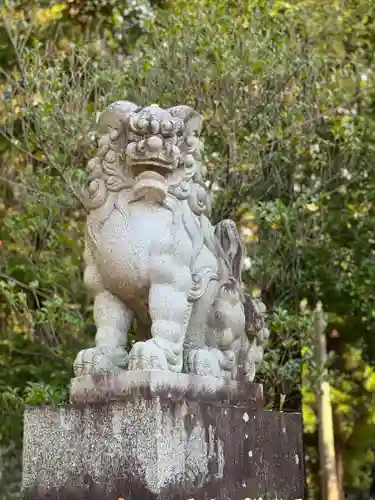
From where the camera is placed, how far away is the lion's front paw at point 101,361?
3852 millimetres

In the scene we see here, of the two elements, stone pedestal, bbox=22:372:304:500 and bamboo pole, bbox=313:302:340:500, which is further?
bamboo pole, bbox=313:302:340:500

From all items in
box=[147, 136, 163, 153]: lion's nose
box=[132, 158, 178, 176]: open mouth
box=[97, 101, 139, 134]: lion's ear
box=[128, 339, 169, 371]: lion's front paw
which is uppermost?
box=[97, 101, 139, 134]: lion's ear

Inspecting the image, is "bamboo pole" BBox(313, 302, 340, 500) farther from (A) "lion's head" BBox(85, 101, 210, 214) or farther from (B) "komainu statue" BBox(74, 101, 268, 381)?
(A) "lion's head" BBox(85, 101, 210, 214)

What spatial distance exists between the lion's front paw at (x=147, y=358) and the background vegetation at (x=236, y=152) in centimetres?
279

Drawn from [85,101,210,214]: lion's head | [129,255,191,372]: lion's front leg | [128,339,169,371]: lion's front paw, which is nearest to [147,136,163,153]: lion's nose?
[85,101,210,214]: lion's head

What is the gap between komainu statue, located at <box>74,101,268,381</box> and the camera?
3.91 m

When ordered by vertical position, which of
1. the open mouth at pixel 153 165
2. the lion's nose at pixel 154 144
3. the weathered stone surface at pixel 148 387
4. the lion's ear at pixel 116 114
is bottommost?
the weathered stone surface at pixel 148 387

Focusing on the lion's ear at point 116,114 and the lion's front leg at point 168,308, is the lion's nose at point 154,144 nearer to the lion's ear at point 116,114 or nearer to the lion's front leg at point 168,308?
the lion's ear at point 116,114

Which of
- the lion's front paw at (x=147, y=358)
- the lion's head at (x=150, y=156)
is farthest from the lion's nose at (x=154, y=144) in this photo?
the lion's front paw at (x=147, y=358)

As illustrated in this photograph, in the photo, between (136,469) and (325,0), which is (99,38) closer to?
(325,0)

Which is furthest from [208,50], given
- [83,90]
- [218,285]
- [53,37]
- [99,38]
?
[218,285]

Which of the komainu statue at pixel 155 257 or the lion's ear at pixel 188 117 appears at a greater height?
the lion's ear at pixel 188 117

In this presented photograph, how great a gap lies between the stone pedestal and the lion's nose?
1075 mm

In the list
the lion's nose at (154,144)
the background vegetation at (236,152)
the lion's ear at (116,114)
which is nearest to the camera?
the lion's nose at (154,144)
